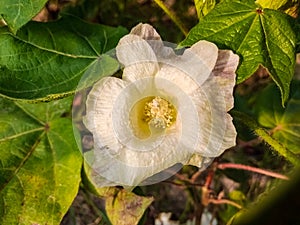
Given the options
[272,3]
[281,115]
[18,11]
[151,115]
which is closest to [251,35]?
[272,3]

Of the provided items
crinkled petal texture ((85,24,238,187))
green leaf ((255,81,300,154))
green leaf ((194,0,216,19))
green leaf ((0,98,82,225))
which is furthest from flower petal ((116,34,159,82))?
green leaf ((255,81,300,154))

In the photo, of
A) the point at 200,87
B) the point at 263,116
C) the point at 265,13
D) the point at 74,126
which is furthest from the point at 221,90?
the point at 263,116

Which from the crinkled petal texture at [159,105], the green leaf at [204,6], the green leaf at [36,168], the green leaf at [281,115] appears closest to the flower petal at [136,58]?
the crinkled petal texture at [159,105]

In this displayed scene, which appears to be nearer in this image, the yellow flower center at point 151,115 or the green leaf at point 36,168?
the yellow flower center at point 151,115

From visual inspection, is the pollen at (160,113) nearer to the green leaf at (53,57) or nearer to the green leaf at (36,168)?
the green leaf at (53,57)

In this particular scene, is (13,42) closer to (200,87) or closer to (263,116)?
(200,87)

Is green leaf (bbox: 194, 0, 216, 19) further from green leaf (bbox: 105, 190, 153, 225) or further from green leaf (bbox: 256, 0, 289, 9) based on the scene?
green leaf (bbox: 105, 190, 153, 225)

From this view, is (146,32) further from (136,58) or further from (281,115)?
(281,115)
